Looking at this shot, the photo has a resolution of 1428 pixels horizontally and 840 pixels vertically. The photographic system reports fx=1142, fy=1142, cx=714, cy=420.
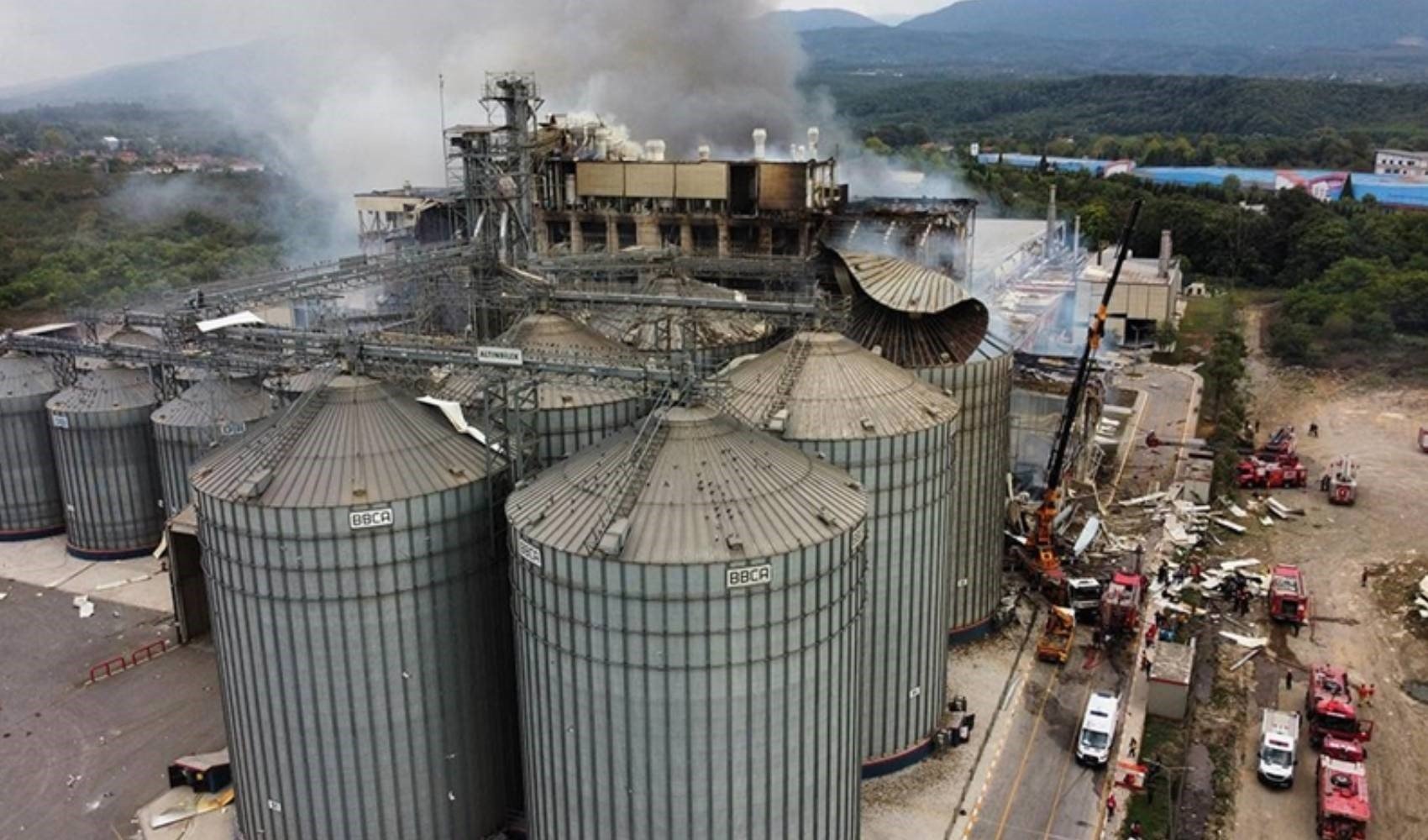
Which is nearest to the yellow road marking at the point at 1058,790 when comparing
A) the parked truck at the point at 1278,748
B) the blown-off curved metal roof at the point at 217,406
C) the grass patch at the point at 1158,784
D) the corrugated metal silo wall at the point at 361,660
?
the grass patch at the point at 1158,784

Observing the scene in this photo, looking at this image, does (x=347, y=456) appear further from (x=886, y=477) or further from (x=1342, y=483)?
(x=1342, y=483)

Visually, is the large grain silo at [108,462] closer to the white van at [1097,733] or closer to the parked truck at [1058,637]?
the parked truck at [1058,637]

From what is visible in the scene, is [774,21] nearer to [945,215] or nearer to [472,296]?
[945,215]

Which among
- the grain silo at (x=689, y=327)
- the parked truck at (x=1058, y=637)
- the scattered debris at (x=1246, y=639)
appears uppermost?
the grain silo at (x=689, y=327)

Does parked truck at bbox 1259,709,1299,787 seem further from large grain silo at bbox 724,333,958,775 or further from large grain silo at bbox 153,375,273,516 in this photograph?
large grain silo at bbox 153,375,273,516

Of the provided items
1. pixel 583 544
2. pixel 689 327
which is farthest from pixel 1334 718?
pixel 583 544

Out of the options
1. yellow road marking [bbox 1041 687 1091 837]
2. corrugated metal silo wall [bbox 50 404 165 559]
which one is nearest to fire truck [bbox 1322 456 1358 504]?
yellow road marking [bbox 1041 687 1091 837]

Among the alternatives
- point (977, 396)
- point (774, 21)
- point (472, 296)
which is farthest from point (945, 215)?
point (774, 21)
